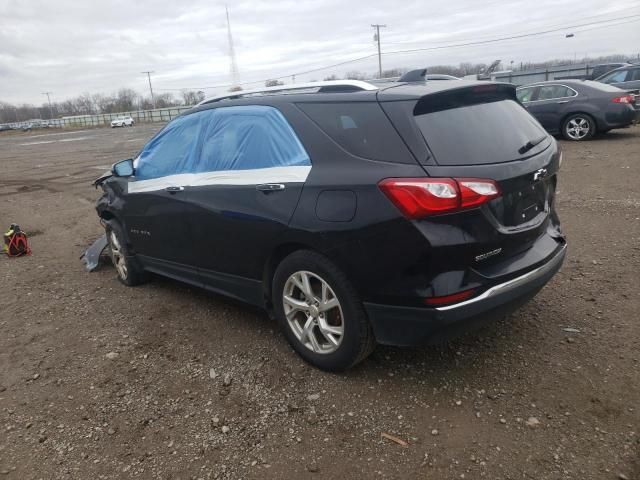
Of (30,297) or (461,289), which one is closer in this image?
(461,289)

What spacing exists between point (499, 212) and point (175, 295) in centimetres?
325

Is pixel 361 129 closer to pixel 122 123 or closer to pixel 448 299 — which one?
pixel 448 299

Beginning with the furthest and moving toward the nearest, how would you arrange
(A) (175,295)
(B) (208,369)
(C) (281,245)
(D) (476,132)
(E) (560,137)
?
(E) (560,137) → (A) (175,295) → (B) (208,369) → (C) (281,245) → (D) (476,132)

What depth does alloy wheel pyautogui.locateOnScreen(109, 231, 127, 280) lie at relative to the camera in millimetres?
5164

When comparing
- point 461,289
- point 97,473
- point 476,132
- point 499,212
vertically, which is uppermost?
point 476,132

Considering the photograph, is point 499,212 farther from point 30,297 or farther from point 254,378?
point 30,297

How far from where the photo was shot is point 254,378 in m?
3.31

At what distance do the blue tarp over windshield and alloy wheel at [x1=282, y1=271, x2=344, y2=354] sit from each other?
0.74 m

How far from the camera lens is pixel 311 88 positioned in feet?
11.2

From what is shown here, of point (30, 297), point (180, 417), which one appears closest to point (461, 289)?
point (180, 417)

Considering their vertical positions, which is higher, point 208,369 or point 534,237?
point 534,237

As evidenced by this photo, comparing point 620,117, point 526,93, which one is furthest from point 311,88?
point 526,93

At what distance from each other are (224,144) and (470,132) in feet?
5.75

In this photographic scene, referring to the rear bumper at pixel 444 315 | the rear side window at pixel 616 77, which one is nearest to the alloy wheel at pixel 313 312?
the rear bumper at pixel 444 315
